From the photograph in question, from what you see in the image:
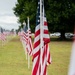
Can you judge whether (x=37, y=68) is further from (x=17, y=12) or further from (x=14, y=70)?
(x=17, y=12)

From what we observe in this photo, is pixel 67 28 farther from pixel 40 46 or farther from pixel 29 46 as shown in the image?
pixel 40 46

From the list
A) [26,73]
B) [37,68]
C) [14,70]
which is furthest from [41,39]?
[14,70]

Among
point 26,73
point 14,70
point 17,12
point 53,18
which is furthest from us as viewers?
point 17,12

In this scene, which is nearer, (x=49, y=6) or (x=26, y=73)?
(x=26, y=73)

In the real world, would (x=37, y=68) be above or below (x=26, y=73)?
above

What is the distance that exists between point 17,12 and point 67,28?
13.5 metres

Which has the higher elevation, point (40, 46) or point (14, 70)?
point (40, 46)

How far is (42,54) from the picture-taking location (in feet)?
22.2

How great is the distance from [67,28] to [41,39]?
41.1 metres

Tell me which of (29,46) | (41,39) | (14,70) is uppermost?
(41,39)

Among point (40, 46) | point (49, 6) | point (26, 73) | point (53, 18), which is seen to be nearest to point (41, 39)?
point (40, 46)

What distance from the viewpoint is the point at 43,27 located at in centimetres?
709

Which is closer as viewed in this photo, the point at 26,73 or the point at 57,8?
the point at 26,73

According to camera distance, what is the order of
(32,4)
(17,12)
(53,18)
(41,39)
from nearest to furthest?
(41,39) < (53,18) < (32,4) < (17,12)
